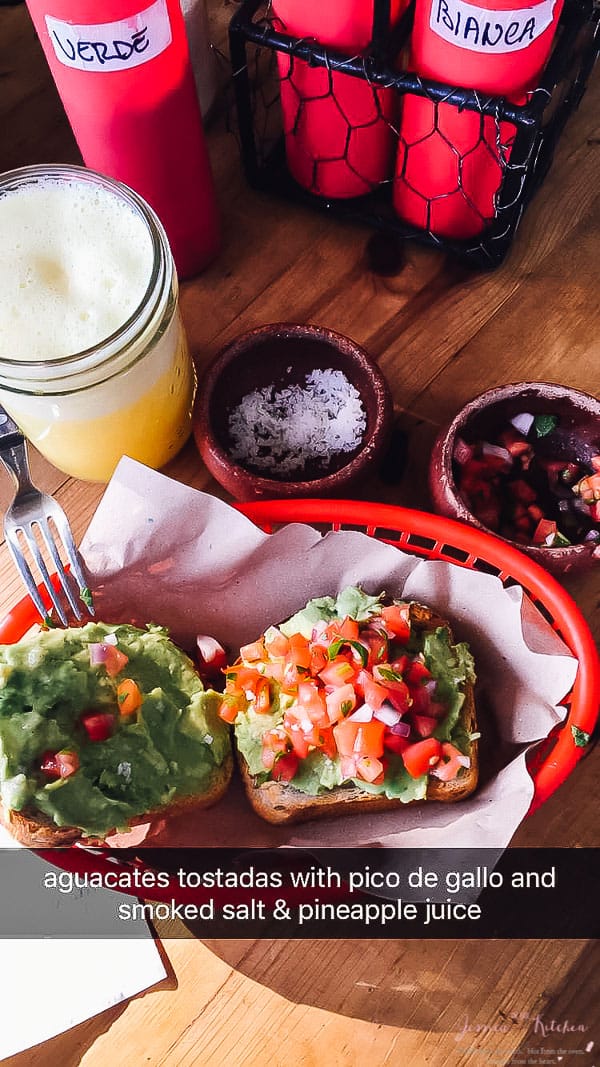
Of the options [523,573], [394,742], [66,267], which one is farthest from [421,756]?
[66,267]

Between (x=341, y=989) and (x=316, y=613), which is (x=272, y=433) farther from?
(x=341, y=989)

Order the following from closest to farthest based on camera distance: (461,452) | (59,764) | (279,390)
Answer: (59,764), (461,452), (279,390)

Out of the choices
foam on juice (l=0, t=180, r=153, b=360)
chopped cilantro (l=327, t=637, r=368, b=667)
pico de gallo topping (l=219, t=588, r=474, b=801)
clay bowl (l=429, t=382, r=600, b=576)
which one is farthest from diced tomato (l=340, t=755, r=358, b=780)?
foam on juice (l=0, t=180, r=153, b=360)

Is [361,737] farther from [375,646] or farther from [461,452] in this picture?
[461,452]

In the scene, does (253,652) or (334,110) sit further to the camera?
(334,110)

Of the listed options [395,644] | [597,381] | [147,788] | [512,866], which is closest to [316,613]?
[395,644]

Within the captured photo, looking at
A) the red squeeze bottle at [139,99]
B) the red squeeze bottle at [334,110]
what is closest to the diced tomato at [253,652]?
the red squeeze bottle at [139,99]
